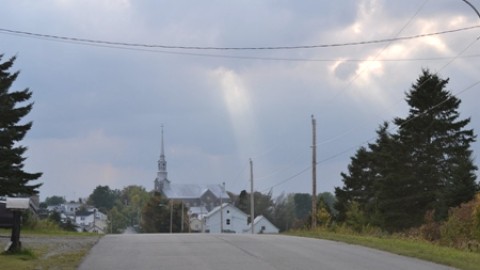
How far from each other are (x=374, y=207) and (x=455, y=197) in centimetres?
1578

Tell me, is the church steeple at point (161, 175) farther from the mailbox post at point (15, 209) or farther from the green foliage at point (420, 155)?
the mailbox post at point (15, 209)

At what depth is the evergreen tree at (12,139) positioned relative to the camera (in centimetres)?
3416

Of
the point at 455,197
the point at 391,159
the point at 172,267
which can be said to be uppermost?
the point at 391,159

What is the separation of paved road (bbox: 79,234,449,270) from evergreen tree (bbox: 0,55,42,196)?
1557 centimetres

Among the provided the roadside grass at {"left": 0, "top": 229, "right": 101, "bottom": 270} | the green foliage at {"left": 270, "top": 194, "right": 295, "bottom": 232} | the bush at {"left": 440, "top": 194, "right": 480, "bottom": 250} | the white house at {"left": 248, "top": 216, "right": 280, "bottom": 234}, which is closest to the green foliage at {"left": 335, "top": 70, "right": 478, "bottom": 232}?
the bush at {"left": 440, "top": 194, "right": 480, "bottom": 250}

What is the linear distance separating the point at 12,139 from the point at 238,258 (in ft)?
72.4

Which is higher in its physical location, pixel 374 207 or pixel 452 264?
pixel 374 207

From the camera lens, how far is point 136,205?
168 m

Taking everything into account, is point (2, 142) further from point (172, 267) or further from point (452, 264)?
point (452, 264)

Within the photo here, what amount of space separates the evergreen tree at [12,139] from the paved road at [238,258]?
15573 mm

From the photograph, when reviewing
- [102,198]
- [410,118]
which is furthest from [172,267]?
[102,198]

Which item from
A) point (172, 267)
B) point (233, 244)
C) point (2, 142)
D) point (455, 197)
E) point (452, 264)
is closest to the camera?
point (172, 267)

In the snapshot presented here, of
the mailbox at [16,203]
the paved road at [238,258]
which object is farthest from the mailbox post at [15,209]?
the paved road at [238,258]

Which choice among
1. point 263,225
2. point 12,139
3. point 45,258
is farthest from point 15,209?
point 263,225
